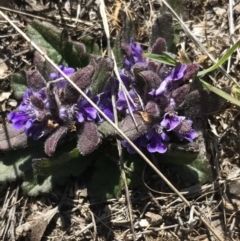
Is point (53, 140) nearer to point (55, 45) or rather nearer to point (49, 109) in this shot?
point (49, 109)

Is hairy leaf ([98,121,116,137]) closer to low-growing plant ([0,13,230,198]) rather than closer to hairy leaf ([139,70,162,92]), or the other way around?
low-growing plant ([0,13,230,198])

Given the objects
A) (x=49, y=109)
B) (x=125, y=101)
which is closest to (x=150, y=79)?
(x=125, y=101)

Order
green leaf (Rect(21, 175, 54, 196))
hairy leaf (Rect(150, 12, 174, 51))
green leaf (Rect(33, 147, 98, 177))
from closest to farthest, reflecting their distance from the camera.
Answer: green leaf (Rect(33, 147, 98, 177)) → hairy leaf (Rect(150, 12, 174, 51)) → green leaf (Rect(21, 175, 54, 196))

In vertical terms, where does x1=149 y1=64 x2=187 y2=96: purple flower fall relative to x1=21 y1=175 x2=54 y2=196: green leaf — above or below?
above


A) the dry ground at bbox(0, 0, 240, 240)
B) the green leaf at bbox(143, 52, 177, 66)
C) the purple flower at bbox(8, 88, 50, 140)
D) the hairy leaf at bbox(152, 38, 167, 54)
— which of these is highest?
the hairy leaf at bbox(152, 38, 167, 54)

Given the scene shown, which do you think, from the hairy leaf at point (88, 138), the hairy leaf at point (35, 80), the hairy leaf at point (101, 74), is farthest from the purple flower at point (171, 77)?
the hairy leaf at point (35, 80)

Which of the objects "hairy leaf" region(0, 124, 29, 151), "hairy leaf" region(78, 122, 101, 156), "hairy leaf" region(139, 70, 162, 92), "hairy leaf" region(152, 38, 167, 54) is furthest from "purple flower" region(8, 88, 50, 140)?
"hairy leaf" region(152, 38, 167, 54)

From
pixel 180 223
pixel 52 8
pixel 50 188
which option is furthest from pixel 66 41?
pixel 180 223
